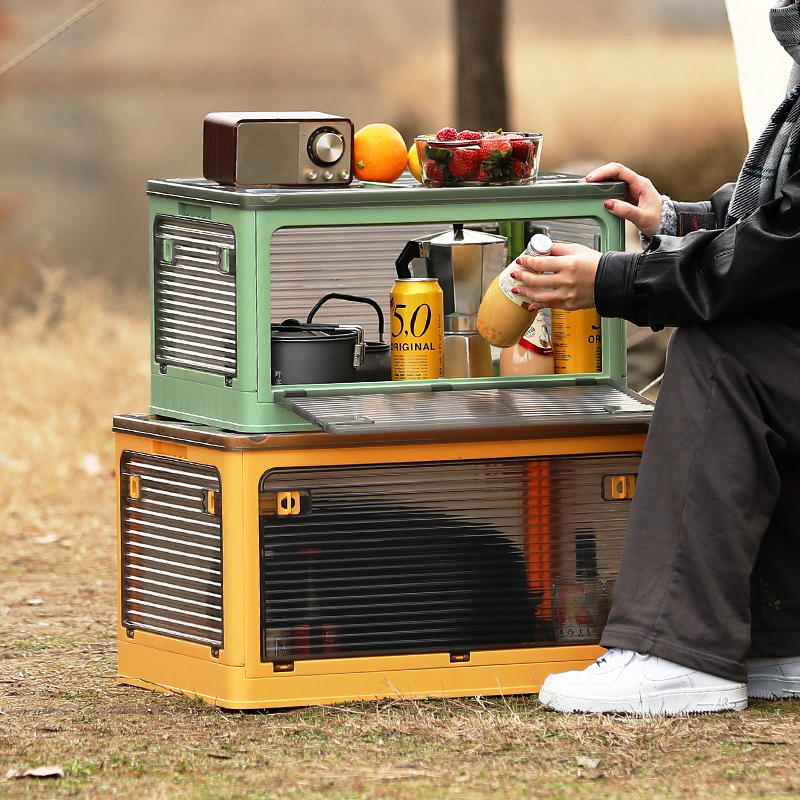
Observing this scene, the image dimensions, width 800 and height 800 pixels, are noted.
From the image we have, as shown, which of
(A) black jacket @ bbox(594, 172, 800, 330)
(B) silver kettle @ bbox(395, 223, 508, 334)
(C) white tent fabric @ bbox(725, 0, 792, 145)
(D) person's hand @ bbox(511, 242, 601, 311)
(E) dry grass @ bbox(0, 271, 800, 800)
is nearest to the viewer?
(E) dry grass @ bbox(0, 271, 800, 800)

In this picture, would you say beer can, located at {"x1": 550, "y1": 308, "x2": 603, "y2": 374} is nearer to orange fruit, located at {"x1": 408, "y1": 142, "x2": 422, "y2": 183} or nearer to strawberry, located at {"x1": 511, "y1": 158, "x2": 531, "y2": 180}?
strawberry, located at {"x1": 511, "y1": 158, "x2": 531, "y2": 180}

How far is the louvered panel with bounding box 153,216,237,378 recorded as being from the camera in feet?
8.79

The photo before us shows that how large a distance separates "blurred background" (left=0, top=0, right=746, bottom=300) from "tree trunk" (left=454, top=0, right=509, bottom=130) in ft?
13.1

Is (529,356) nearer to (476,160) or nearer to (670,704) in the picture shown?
(476,160)

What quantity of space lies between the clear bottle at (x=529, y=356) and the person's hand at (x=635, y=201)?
26cm

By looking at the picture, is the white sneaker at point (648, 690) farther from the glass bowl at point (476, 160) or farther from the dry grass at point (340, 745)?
the glass bowl at point (476, 160)

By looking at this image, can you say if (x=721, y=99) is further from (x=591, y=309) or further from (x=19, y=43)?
(x=591, y=309)

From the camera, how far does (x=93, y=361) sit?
272 inches

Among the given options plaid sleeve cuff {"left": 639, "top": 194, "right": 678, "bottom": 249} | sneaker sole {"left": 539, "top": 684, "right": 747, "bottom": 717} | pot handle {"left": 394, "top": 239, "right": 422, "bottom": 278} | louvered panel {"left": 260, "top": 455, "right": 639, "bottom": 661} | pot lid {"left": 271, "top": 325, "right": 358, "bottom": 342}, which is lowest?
sneaker sole {"left": 539, "top": 684, "right": 747, "bottom": 717}

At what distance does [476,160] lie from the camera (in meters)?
2.73

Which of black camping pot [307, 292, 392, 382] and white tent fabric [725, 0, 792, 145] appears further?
white tent fabric [725, 0, 792, 145]

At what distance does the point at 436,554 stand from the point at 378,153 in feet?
2.55

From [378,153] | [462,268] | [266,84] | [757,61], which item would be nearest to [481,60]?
[757,61]

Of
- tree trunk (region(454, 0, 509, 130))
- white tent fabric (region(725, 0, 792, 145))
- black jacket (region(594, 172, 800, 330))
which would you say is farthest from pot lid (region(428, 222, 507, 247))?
tree trunk (region(454, 0, 509, 130))
